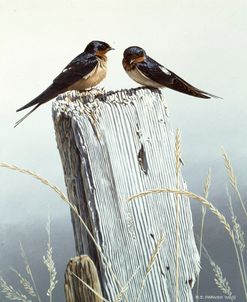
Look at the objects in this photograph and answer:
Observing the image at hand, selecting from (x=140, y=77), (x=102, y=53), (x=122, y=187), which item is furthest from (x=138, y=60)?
(x=122, y=187)

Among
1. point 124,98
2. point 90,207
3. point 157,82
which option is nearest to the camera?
point 90,207

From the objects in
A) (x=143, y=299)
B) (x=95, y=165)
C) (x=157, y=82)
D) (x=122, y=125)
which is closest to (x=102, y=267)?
(x=143, y=299)

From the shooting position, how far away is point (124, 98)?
1.68m

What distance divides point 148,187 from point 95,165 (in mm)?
149

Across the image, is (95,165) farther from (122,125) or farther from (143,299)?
Result: (143,299)

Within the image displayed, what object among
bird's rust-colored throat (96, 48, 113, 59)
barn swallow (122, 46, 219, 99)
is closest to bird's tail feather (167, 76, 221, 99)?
barn swallow (122, 46, 219, 99)

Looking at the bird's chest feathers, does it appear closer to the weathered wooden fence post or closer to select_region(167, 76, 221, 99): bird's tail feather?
select_region(167, 76, 221, 99): bird's tail feather

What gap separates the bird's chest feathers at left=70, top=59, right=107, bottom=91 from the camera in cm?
347

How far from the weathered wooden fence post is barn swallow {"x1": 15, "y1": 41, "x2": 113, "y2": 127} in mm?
1632

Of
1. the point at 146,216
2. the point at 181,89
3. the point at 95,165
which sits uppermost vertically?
the point at 181,89

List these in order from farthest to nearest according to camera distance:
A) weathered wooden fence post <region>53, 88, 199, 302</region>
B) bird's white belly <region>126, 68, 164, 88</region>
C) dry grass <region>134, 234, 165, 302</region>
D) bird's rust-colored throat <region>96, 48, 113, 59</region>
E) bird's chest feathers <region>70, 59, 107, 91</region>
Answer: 1. bird's rust-colored throat <region>96, 48, 113, 59</region>
2. bird's chest feathers <region>70, 59, 107, 91</region>
3. bird's white belly <region>126, 68, 164, 88</region>
4. weathered wooden fence post <region>53, 88, 199, 302</region>
5. dry grass <region>134, 234, 165, 302</region>

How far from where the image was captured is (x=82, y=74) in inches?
137

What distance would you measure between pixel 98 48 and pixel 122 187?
2302 mm

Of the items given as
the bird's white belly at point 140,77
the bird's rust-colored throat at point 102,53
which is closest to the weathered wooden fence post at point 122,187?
the bird's white belly at point 140,77
